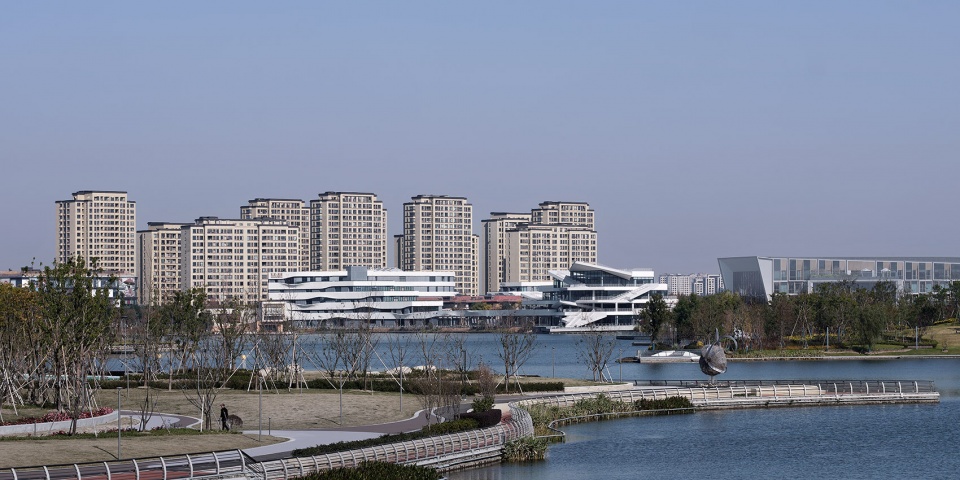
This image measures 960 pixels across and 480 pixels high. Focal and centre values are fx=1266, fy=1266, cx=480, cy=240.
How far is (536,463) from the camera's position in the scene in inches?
1778

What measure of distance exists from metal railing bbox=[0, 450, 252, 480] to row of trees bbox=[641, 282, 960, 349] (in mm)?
97026

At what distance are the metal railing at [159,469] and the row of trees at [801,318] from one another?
9703 cm

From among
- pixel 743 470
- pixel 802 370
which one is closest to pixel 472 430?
pixel 743 470

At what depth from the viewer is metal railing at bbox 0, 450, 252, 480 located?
31438 mm

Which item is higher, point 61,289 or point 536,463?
point 61,289

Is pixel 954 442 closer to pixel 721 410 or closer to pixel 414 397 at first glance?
pixel 721 410

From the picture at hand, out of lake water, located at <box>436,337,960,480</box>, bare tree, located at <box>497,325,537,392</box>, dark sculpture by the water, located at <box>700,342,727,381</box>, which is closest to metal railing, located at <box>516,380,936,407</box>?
dark sculpture by the water, located at <box>700,342,727,381</box>

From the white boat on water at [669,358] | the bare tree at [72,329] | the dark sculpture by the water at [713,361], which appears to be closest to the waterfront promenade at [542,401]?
the dark sculpture by the water at [713,361]

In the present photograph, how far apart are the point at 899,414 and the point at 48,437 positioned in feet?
137

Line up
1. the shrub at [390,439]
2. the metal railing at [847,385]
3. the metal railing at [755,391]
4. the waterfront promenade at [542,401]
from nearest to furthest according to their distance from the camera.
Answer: the waterfront promenade at [542,401] → the shrub at [390,439] → the metal railing at [755,391] → the metal railing at [847,385]

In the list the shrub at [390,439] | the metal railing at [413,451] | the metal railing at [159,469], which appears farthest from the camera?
the shrub at [390,439]

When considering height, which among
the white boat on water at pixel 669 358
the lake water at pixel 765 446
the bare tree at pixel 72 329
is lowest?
the white boat on water at pixel 669 358

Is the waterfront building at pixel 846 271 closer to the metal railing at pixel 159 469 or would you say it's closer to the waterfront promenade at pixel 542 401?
the waterfront promenade at pixel 542 401

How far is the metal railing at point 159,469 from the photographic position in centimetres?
3144
